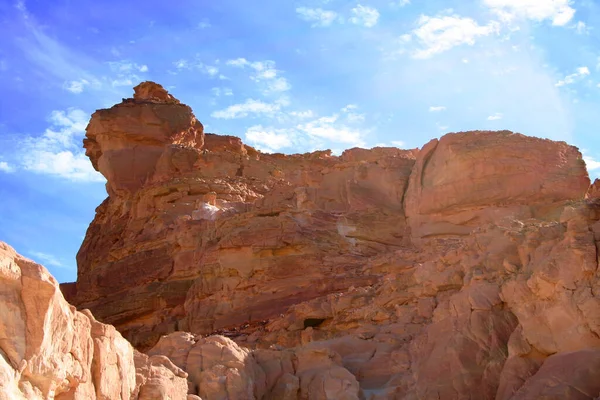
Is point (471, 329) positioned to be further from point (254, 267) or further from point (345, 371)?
point (254, 267)

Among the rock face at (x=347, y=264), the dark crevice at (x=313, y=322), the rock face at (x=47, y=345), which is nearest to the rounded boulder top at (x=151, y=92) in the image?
the rock face at (x=347, y=264)

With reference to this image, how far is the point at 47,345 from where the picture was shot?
11.4m

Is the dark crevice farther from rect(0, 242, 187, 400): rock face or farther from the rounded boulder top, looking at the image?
the rounded boulder top

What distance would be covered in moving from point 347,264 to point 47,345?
19.7 m

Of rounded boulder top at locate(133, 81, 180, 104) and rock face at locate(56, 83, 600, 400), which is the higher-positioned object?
rounded boulder top at locate(133, 81, 180, 104)

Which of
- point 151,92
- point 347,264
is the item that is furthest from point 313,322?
point 151,92

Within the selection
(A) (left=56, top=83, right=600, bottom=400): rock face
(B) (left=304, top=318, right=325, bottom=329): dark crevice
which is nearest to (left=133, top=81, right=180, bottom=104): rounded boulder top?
(A) (left=56, top=83, right=600, bottom=400): rock face

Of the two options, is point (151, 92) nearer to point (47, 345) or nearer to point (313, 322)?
point (313, 322)

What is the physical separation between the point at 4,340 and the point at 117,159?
34.0m

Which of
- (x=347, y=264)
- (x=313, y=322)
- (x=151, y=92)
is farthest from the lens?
(x=151, y=92)

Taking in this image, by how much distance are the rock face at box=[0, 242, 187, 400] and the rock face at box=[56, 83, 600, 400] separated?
14.9ft

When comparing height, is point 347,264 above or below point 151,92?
below

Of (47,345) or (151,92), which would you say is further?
(151,92)

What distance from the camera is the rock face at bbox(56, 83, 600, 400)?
16.4m
